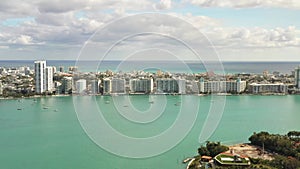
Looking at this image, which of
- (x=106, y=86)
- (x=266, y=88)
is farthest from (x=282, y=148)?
(x=266, y=88)

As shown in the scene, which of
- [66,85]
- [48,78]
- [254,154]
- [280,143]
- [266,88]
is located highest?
[48,78]

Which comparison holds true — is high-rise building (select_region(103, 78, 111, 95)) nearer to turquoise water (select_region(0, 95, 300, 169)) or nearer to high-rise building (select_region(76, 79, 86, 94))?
high-rise building (select_region(76, 79, 86, 94))

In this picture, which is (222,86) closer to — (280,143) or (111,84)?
(111,84)

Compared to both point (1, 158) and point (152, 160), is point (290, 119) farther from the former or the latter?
point (1, 158)

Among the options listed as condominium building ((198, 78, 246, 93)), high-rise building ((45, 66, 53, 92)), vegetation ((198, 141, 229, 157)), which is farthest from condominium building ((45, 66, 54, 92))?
vegetation ((198, 141, 229, 157))

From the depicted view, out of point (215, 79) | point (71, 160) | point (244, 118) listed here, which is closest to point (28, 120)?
point (71, 160)

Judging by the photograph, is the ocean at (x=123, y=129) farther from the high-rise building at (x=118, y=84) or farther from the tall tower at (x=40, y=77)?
the tall tower at (x=40, y=77)
